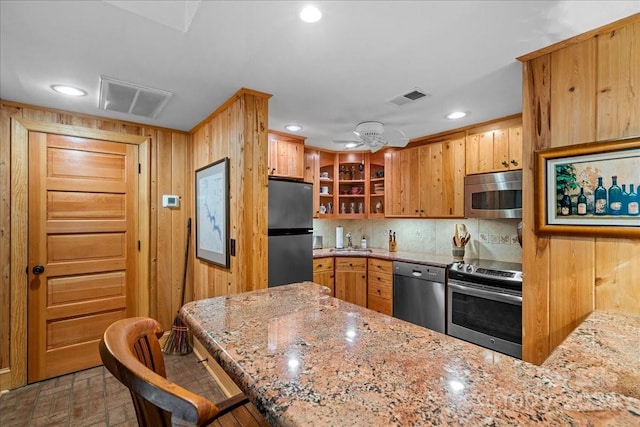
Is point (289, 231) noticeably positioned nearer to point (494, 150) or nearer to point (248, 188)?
point (248, 188)

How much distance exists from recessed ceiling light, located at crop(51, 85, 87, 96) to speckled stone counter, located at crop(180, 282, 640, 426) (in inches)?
84.1

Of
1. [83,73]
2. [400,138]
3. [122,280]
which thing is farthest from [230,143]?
[122,280]

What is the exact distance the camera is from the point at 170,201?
10.7ft

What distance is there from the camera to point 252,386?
2.49 ft

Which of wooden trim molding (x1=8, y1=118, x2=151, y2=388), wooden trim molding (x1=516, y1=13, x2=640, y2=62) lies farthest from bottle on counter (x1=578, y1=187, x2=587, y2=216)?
wooden trim molding (x1=8, y1=118, x2=151, y2=388)

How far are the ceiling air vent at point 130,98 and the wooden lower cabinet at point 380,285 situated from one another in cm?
291

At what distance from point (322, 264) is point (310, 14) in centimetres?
297

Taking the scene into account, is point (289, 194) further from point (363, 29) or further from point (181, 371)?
point (181, 371)

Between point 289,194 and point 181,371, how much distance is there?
1.94 metres

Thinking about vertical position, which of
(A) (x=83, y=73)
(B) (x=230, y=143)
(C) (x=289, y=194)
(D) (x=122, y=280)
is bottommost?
(D) (x=122, y=280)

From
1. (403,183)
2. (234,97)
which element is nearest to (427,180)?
(403,183)

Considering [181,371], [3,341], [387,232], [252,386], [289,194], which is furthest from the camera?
[387,232]

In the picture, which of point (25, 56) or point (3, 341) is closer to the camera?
point (25, 56)

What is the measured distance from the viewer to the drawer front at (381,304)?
3727 millimetres
